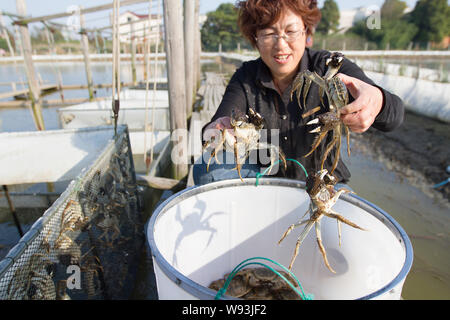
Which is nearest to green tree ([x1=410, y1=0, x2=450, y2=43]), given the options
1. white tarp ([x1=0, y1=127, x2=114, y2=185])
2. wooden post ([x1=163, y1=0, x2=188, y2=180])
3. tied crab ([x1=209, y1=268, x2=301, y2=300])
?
wooden post ([x1=163, y1=0, x2=188, y2=180])

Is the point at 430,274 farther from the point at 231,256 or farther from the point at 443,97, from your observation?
the point at 443,97

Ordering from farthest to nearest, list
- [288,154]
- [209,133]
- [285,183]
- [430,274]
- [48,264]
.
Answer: [430,274] → [288,154] → [285,183] → [209,133] → [48,264]

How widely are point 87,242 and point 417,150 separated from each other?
17.5 feet

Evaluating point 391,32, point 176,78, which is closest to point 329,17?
point 391,32

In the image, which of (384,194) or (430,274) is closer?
(430,274)

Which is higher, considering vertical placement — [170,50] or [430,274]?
[170,50]

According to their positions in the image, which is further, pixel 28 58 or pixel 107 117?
pixel 28 58

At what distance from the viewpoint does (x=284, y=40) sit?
166 centimetres

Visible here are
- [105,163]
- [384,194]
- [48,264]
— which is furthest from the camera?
[384,194]

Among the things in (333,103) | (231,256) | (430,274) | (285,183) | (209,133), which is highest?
(333,103)

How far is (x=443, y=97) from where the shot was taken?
5.92 meters

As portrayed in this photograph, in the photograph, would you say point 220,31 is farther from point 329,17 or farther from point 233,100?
point 233,100

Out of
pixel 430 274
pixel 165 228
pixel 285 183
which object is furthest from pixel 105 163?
pixel 430 274
